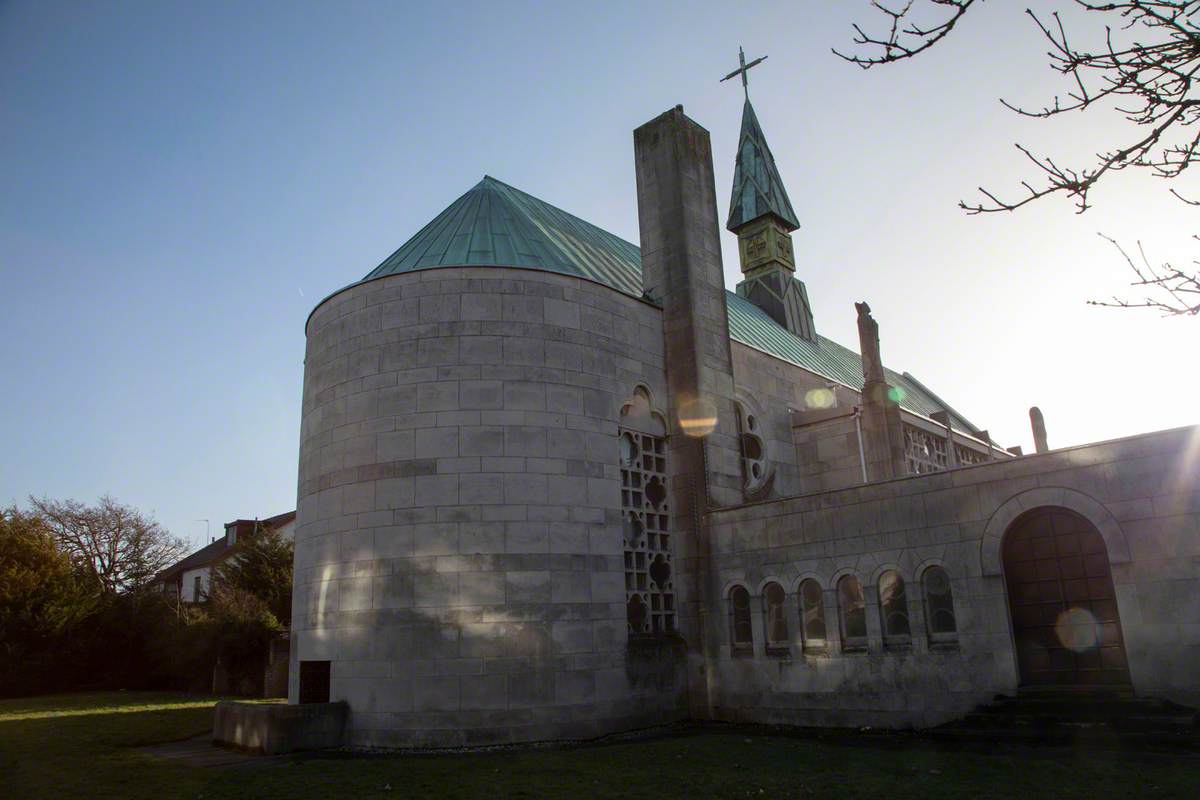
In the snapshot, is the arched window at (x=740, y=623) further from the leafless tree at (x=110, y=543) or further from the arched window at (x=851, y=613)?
the leafless tree at (x=110, y=543)

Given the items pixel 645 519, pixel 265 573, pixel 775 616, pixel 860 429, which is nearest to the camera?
pixel 775 616

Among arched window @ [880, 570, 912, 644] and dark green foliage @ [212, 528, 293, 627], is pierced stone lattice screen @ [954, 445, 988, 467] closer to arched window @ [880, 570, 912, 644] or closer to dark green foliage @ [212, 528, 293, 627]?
arched window @ [880, 570, 912, 644]

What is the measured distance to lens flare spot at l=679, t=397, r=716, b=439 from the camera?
20984 millimetres

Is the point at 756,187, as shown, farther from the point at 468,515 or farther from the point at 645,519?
the point at 468,515

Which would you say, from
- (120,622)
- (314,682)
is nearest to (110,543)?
(120,622)

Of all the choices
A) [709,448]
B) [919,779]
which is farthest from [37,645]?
[919,779]

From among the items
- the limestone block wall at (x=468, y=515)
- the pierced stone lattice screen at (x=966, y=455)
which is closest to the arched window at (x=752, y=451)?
the limestone block wall at (x=468, y=515)

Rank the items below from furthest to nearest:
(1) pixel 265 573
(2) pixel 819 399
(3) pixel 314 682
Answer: (1) pixel 265 573
(2) pixel 819 399
(3) pixel 314 682

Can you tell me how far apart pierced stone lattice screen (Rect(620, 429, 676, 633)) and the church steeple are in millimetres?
22701

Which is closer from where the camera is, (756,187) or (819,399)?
(819,399)

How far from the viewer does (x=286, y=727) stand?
15711 mm

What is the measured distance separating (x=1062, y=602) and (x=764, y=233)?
34021 millimetres

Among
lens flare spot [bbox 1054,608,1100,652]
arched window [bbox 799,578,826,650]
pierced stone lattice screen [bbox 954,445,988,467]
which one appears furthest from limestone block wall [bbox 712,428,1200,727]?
pierced stone lattice screen [bbox 954,445,988,467]

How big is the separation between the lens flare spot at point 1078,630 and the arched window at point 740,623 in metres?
6.50
